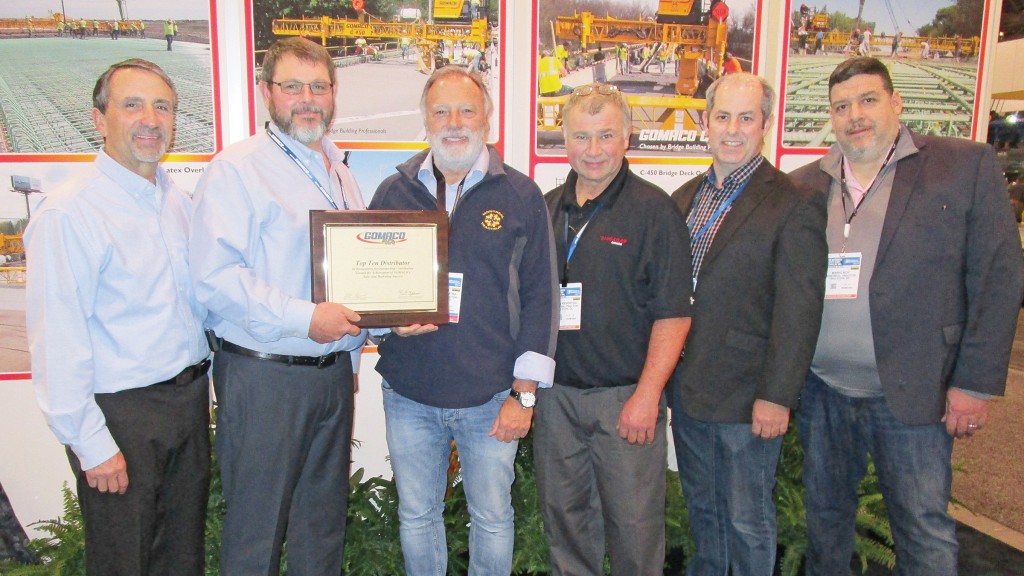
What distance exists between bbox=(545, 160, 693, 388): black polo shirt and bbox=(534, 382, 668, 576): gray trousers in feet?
0.36

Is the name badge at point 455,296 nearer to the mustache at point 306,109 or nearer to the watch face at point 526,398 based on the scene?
the watch face at point 526,398

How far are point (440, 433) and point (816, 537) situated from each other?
5.23ft

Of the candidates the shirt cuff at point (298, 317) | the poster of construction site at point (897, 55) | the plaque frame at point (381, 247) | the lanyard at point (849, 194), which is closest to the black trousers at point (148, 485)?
the shirt cuff at point (298, 317)

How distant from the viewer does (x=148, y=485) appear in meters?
2.03

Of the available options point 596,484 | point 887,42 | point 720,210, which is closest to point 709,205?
point 720,210

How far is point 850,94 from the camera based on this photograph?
7.80ft

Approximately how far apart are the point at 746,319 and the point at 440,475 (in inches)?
49.9

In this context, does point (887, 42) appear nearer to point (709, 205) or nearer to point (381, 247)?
point (709, 205)

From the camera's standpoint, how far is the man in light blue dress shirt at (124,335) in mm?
1870

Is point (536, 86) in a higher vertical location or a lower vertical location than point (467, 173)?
higher

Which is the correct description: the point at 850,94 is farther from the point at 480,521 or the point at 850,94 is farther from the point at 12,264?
the point at 12,264

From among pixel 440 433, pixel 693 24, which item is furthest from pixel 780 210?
pixel 693 24

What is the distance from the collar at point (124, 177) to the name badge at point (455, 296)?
103cm

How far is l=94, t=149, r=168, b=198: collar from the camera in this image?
6.63 ft
